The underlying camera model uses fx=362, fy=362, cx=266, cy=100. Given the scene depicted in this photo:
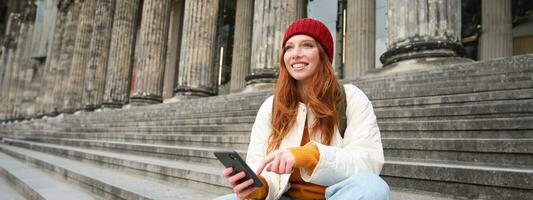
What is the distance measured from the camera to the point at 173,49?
Answer: 20.0 metres

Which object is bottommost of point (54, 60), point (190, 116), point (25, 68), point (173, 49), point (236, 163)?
point (236, 163)

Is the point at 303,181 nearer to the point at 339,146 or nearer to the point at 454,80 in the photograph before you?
the point at 339,146

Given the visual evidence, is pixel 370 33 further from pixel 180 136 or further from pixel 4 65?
pixel 4 65

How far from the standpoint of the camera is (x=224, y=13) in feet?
63.0

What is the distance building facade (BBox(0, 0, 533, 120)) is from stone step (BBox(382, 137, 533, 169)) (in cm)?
279

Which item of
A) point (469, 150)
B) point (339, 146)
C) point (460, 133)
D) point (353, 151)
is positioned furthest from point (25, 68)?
point (353, 151)

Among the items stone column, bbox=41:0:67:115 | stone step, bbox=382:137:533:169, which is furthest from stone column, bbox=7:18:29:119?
stone step, bbox=382:137:533:169

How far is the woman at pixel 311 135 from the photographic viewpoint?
4.08 ft

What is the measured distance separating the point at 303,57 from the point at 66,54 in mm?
22183

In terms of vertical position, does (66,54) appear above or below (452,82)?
above

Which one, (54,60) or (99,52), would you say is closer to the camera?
(99,52)

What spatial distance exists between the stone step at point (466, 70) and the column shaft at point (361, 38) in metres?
4.88

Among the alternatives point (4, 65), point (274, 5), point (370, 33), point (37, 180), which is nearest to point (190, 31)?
point (274, 5)

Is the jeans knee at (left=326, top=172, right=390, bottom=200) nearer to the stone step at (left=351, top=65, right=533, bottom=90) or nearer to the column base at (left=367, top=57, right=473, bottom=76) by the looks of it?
the stone step at (left=351, top=65, right=533, bottom=90)
